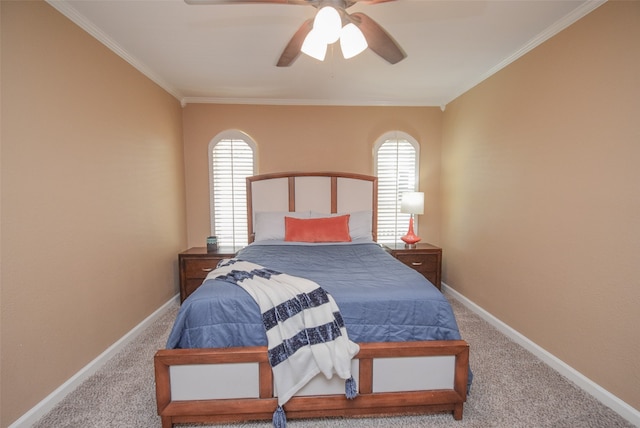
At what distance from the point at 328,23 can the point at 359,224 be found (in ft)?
7.86

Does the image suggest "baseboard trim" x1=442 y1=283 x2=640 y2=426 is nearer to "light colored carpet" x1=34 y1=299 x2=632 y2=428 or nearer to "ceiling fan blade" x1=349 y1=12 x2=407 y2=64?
"light colored carpet" x1=34 y1=299 x2=632 y2=428

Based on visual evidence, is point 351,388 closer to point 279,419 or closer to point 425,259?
point 279,419

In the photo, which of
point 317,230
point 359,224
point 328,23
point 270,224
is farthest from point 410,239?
point 328,23

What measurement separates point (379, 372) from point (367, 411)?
0.25 meters

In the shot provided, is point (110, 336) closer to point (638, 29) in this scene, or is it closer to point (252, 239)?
point (252, 239)

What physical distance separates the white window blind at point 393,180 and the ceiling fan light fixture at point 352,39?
232cm

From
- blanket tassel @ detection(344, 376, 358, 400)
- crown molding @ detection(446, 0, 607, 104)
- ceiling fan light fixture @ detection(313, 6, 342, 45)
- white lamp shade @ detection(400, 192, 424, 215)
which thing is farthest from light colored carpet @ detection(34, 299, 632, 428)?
crown molding @ detection(446, 0, 607, 104)

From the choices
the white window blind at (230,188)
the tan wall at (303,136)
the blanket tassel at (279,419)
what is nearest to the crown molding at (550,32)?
the tan wall at (303,136)

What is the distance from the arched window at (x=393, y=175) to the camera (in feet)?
13.5

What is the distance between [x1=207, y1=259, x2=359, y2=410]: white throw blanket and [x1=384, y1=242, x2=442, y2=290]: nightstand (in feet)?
6.73

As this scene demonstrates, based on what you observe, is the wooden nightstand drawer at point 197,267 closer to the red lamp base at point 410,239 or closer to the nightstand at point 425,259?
the nightstand at point 425,259

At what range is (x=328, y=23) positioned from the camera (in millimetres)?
1588

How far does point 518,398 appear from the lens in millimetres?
1925

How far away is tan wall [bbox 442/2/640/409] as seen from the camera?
1.78 m
